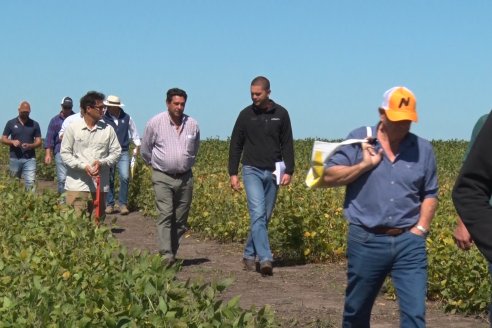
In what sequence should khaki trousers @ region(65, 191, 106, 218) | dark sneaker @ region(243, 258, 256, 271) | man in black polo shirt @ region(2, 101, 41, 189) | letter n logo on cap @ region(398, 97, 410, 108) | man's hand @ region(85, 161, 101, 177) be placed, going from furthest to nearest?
man in black polo shirt @ region(2, 101, 41, 189) < dark sneaker @ region(243, 258, 256, 271) < khaki trousers @ region(65, 191, 106, 218) < man's hand @ region(85, 161, 101, 177) < letter n logo on cap @ region(398, 97, 410, 108)

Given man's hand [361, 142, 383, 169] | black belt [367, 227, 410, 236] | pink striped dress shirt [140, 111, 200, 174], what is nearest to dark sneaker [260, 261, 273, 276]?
pink striped dress shirt [140, 111, 200, 174]

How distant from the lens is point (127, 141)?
52.5ft

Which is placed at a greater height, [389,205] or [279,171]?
[389,205]

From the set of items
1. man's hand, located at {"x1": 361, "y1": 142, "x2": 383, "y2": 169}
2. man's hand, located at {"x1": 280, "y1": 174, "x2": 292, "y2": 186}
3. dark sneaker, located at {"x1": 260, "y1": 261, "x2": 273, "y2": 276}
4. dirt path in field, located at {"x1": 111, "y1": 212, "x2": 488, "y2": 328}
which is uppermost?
man's hand, located at {"x1": 361, "y1": 142, "x2": 383, "y2": 169}

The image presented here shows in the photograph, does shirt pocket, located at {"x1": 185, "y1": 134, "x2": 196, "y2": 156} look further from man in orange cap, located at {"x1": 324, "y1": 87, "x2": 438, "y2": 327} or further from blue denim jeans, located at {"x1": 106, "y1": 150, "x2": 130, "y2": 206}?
blue denim jeans, located at {"x1": 106, "y1": 150, "x2": 130, "y2": 206}

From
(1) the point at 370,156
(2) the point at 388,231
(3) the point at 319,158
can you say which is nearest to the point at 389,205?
(2) the point at 388,231

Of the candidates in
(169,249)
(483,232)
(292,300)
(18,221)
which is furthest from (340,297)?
(483,232)

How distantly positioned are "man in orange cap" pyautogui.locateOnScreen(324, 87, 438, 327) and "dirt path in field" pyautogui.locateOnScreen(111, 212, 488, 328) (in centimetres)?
184

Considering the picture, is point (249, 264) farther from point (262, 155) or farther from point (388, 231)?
point (388, 231)

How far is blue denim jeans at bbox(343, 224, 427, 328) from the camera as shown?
580 centimetres

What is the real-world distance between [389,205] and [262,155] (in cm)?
493

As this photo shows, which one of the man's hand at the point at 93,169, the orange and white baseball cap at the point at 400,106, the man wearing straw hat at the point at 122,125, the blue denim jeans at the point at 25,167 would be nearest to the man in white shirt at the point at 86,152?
the man's hand at the point at 93,169

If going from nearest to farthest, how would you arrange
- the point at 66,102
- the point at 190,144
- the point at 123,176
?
the point at 190,144, the point at 66,102, the point at 123,176

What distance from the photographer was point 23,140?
15.8 meters
